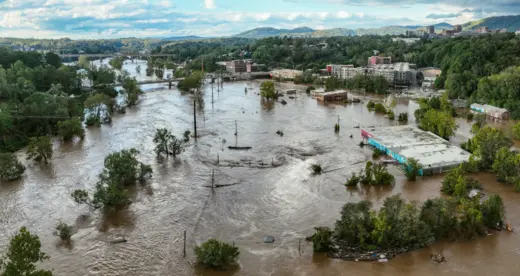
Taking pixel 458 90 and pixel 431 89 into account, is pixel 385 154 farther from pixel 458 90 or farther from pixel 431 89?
pixel 431 89

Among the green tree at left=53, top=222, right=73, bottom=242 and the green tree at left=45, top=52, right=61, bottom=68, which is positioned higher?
the green tree at left=45, top=52, right=61, bottom=68

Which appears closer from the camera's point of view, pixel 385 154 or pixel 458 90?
pixel 385 154

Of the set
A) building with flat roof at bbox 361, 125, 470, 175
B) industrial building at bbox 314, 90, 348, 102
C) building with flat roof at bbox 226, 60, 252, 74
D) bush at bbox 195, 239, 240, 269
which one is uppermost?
building with flat roof at bbox 226, 60, 252, 74

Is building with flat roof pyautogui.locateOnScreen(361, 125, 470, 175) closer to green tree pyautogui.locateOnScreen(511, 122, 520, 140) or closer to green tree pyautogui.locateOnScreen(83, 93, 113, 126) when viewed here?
green tree pyautogui.locateOnScreen(511, 122, 520, 140)

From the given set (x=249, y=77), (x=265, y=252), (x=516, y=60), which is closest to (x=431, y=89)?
(x=516, y=60)

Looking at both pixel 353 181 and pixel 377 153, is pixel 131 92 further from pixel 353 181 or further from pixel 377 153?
pixel 353 181

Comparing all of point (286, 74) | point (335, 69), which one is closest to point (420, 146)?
point (335, 69)

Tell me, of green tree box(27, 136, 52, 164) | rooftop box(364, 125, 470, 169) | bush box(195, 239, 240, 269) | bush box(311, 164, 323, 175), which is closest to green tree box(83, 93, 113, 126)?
green tree box(27, 136, 52, 164)
